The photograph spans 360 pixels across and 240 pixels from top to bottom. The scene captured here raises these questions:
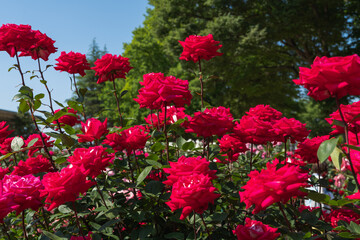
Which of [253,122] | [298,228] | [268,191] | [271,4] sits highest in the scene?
[271,4]

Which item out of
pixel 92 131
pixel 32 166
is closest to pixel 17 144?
pixel 32 166

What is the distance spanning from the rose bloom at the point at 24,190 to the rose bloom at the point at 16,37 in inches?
46.4

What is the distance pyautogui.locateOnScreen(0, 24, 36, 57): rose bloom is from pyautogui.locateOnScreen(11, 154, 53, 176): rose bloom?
2.87 ft

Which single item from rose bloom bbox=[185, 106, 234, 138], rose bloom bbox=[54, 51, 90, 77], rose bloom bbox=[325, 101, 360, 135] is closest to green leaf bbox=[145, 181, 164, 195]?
rose bloom bbox=[185, 106, 234, 138]

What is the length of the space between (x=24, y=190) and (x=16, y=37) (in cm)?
133

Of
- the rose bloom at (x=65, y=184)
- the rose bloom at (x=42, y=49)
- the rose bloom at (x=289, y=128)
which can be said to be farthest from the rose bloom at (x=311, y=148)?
the rose bloom at (x=42, y=49)

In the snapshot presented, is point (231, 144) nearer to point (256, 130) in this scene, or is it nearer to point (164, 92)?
point (256, 130)

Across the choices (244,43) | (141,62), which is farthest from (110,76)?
(141,62)

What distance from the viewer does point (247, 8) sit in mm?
15141

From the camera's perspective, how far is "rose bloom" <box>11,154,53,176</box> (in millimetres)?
2207

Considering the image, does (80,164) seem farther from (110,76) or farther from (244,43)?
(244,43)

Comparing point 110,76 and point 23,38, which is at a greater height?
point 23,38

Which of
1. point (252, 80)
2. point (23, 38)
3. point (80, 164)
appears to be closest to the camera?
point (80, 164)

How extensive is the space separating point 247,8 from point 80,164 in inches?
600
